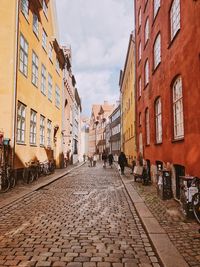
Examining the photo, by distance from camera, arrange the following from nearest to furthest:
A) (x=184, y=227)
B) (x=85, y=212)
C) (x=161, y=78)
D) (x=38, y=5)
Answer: (x=184, y=227)
(x=85, y=212)
(x=161, y=78)
(x=38, y=5)

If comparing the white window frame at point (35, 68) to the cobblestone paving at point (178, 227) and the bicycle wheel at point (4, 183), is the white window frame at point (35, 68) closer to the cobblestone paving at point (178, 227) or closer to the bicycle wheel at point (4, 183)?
the bicycle wheel at point (4, 183)

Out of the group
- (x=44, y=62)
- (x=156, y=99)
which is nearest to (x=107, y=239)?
(x=156, y=99)

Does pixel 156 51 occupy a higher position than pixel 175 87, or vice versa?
pixel 156 51

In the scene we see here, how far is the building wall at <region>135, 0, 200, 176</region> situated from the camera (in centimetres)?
831

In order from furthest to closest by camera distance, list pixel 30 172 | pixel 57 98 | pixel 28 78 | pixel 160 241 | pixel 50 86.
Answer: pixel 57 98
pixel 50 86
pixel 28 78
pixel 30 172
pixel 160 241

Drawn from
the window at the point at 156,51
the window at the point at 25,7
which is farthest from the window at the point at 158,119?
the window at the point at 25,7

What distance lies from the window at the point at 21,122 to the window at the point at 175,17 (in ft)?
27.8

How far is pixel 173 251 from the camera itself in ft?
15.6

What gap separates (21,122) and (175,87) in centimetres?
887

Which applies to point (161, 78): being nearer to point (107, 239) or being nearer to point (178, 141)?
point (178, 141)

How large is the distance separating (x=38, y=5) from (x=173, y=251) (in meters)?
19.4

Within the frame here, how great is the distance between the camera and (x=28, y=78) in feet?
59.2

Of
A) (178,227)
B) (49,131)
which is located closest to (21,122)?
(49,131)

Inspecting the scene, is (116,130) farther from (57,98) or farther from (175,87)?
(175,87)
